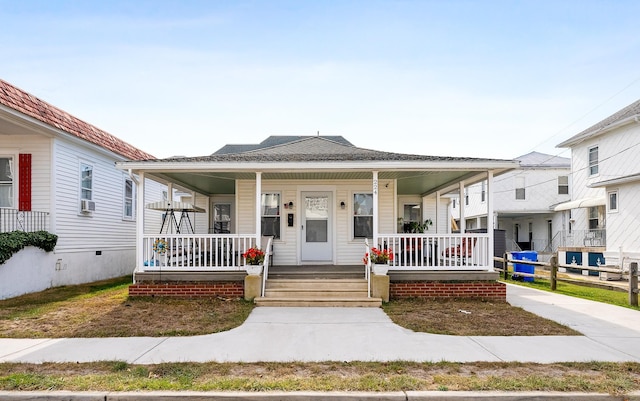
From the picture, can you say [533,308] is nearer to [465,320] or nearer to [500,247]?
[465,320]

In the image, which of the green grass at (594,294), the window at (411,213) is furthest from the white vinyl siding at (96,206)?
the green grass at (594,294)

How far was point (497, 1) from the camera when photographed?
10.2m

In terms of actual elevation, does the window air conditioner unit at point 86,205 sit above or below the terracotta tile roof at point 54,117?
below

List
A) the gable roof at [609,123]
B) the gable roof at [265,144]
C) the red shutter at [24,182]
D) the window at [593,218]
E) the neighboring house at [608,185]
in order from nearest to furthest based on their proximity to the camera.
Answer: the red shutter at [24,182]
the neighboring house at [608,185]
the gable roof at [609,123]
the window at [593,218]
the gable roof at [265,144]

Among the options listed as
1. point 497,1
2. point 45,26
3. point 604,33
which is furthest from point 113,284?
point 604,33

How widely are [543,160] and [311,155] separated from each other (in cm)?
2337

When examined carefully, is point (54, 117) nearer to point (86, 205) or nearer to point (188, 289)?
point (86, 205)

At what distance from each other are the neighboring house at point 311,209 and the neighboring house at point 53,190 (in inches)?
97.5

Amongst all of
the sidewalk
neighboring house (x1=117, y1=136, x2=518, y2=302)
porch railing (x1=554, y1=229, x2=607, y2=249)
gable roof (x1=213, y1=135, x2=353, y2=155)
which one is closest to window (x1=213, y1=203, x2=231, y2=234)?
neighboring house (x1=117, y1=136, x2=518, y2=302)

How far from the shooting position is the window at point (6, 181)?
1122 centimetres

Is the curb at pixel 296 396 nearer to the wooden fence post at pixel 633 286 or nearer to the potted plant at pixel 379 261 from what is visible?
Answer: the potted plant at pixel 379 261

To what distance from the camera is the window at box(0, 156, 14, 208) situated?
36.8 feet

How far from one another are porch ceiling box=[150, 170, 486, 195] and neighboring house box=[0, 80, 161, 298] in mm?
3157

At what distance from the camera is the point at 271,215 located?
11.8 m
